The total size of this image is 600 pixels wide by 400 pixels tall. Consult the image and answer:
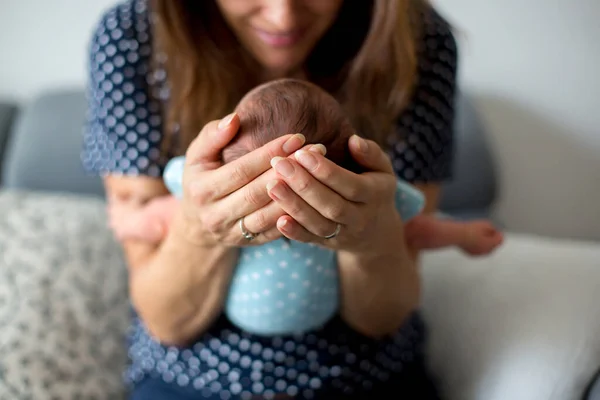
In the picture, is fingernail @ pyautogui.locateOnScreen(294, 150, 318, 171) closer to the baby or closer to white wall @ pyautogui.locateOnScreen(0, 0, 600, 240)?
the baby

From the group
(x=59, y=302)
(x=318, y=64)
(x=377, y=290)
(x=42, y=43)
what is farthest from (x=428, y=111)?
(x=42, y=43)

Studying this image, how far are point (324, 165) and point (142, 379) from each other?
0.58m

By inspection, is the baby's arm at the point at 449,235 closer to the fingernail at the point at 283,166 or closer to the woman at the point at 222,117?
the woman at the point at 222,117

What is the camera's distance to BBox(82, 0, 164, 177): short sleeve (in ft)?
2.73

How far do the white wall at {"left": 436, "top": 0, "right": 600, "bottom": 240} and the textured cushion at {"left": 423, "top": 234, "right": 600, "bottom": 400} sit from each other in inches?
27.9

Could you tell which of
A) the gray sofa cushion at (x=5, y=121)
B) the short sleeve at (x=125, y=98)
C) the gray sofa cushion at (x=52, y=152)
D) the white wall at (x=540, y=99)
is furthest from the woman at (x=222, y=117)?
the gray sofa cushion at (x=5, y=121)

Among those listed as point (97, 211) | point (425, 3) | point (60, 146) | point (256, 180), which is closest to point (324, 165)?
point (256, 180)

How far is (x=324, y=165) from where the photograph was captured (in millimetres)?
504

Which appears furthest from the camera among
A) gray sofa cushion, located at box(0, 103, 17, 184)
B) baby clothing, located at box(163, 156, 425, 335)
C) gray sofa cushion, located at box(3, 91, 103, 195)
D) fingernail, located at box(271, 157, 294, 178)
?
gray sofa cushion, located at box(0, 103, 17, 184)

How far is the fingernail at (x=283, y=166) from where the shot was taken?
1.61ft

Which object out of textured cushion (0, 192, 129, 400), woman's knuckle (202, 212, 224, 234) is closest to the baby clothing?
woman's knuckle (202, 212, 224, 234)

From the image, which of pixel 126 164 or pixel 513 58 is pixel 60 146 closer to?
pixel 126 164

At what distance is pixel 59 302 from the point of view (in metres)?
0.97

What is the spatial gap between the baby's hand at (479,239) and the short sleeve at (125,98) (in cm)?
50
